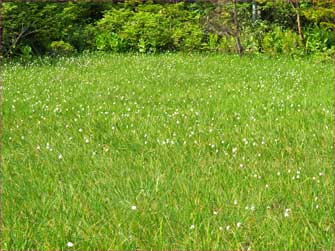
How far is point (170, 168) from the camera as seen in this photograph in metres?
4.52

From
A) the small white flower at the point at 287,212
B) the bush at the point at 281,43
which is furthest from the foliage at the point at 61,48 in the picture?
the small white flower at the point at 287,212

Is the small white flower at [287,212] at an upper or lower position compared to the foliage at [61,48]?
upper

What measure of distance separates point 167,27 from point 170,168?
677 inches

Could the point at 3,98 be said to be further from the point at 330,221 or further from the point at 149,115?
the point at 330,221

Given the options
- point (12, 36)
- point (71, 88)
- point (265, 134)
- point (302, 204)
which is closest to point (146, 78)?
point (71, 88)

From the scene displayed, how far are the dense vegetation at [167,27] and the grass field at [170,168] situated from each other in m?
8.14

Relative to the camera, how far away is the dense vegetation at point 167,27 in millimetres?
17219

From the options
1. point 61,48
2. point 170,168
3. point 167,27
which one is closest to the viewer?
point 170,168

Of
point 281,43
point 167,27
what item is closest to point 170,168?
point 281,43

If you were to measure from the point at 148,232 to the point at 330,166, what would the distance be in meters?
2.15

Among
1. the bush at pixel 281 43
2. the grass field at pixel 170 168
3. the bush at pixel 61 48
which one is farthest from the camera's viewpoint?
the bush at pixel 61 48

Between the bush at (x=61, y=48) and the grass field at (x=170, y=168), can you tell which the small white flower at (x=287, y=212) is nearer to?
the grass field at (x=170, y=168)

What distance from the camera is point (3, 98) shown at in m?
8.81

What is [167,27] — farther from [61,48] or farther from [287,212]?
[287,212]
